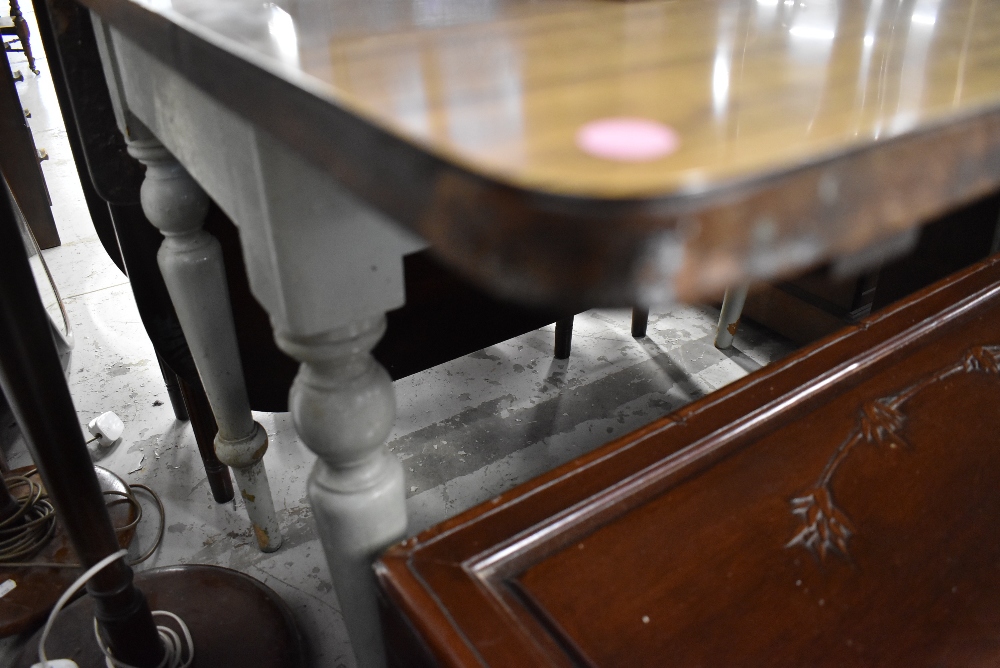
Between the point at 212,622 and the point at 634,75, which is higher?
the point at 634,75

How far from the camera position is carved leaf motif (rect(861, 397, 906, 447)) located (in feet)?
1.94

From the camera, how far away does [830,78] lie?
0.25m

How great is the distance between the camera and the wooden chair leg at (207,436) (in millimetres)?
1062

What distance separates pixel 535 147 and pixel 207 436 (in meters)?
1.08

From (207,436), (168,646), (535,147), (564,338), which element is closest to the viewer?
(535,147)

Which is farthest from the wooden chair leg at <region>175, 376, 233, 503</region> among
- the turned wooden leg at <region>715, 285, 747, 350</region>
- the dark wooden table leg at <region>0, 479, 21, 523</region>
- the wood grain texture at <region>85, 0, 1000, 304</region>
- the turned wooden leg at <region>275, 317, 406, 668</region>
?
the turned wooden leg at <region>715, 285, 747, 350</region>

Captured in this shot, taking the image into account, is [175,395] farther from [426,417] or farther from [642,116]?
[642,116]

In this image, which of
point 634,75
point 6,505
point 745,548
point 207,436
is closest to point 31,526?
point 6,505

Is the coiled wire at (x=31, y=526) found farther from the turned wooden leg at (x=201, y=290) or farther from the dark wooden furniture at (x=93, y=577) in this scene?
the turned wooden leg at (x=201, y=290)

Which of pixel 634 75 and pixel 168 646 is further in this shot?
pixel 168 646

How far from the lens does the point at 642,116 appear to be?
196mm

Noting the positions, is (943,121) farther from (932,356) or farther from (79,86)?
(79,86)

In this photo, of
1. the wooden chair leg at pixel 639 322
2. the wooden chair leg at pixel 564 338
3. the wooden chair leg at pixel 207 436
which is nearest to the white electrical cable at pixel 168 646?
the wooden chair leg at pixel 207 436

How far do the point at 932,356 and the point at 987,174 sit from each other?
1.84 feet
